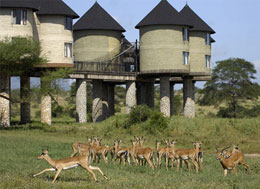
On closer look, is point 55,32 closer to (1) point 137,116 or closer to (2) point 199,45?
(1) point 137,116

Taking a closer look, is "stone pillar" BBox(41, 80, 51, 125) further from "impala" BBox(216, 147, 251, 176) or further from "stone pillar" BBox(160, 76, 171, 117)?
"impala" BBox(216, 147, 251, 176)

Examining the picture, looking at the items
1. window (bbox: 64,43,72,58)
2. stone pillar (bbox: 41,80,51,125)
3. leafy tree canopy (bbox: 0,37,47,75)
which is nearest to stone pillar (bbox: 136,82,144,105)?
window (bbox: 64,43,72,58)

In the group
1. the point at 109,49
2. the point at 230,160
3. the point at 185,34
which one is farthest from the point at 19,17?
the point at 230,160

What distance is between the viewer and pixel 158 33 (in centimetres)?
5766

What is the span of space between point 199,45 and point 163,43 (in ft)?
Result: 29.4

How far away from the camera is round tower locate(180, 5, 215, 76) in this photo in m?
64.2

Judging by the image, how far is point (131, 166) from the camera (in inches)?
947

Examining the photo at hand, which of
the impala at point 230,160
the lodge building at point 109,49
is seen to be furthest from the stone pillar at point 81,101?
the impala at point 230,160

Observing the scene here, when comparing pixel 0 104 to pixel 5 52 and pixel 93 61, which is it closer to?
pixel 5 52

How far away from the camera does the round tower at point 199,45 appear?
211 ft

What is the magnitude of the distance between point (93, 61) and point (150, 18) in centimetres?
820

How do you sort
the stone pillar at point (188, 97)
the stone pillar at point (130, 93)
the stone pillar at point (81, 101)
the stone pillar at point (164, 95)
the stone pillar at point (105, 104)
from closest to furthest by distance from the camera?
the stone pillar at point (81, 101) < the stone pillar at point (164, 95) < the stone pillar at point (130, 93) < the stone pillar at point (188, 97) < the stone pillar at point (105, 104)

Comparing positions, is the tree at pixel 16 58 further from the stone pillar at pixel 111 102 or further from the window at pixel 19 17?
the stone pillar at pixel 111 102

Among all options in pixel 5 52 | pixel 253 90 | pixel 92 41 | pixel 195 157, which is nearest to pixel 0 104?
pixel 5 52
